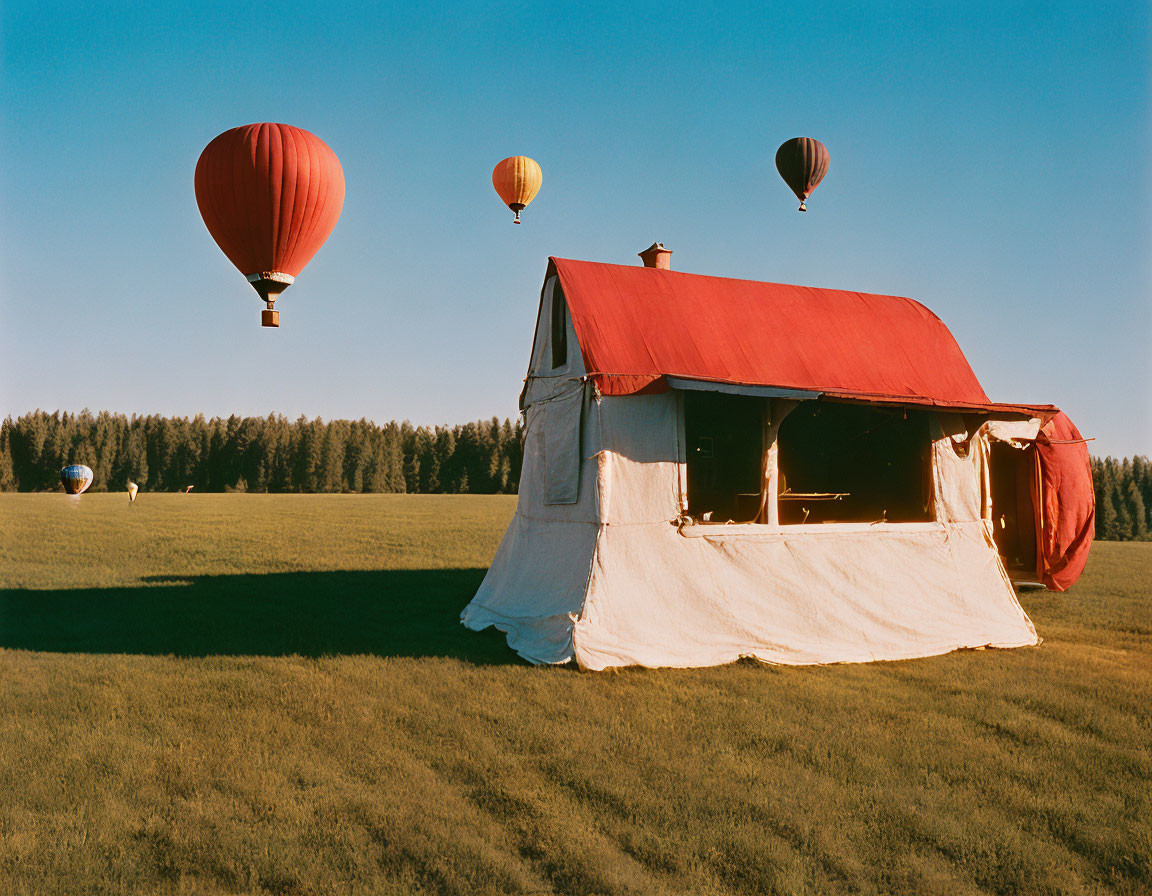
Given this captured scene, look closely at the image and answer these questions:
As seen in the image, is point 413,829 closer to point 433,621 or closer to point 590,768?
point 590,768

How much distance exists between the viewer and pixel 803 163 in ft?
51.4

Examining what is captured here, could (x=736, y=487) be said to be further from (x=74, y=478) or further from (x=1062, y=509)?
(x=74, y=478)

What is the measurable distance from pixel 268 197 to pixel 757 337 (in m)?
6.60

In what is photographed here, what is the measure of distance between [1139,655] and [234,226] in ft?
39.9

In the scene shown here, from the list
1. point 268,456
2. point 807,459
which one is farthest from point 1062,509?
point 268,456

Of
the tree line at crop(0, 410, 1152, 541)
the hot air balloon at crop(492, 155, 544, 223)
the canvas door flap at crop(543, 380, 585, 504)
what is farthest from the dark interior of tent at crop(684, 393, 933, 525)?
the tree line at crop(0, 410, 1152, 541)

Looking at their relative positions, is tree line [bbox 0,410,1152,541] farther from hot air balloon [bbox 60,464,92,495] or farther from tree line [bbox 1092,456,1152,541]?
hot air balloon [bbox 60,464,92,495]

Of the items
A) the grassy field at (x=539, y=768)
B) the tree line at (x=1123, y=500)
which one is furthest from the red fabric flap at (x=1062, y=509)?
the tree line at (x=1123, y=500)

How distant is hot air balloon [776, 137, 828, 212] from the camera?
1565 centimetres

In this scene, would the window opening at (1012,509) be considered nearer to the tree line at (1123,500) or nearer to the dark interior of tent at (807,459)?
the dark interior of tent at (807,459)

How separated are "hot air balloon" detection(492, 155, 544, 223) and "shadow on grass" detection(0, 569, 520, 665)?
863cm

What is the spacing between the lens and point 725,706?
6770mm

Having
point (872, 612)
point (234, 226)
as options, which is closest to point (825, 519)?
point (872, 612)

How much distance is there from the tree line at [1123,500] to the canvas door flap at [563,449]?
4844 cm
